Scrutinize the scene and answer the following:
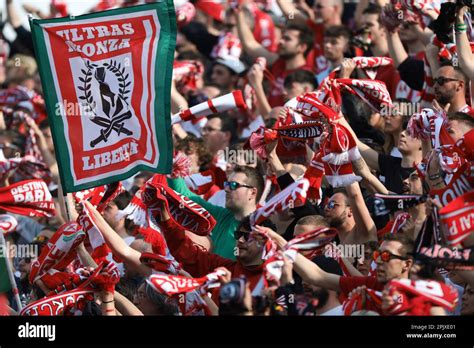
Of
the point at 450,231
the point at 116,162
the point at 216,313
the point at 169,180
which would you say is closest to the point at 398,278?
the point at 450,231

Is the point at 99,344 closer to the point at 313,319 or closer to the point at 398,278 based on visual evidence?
the point at 313,319

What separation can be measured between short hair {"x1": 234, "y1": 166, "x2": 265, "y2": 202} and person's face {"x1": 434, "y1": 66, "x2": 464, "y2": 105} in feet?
4.77

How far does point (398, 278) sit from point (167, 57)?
8.60 feet

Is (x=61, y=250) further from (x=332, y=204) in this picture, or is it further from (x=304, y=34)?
(x=304, y=34)

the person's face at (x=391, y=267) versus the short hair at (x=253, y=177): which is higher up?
the person's face at (x=391, y=267)

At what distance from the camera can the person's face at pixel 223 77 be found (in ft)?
48.6

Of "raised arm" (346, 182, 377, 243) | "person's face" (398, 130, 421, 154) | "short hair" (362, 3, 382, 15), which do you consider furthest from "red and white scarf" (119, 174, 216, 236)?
"short hair" (362, 3, 382, 15)

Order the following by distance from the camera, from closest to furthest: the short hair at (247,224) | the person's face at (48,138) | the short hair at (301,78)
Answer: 1. the short hair at (247,224)
2. the short hair at (301,78)
3. the person's face at (48,138)

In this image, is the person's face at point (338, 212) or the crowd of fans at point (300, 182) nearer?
the crowd of fans at point (300, 182)

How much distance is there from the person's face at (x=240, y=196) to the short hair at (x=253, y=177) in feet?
0.16

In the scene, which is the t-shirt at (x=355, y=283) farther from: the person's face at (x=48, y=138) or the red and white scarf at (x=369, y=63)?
the person's face at (x=48, y=138)

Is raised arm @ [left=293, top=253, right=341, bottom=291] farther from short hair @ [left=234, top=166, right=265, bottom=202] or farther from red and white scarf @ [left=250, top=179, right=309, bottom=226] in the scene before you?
short hair @ [left=234, top=166, right=265, bottom=202]

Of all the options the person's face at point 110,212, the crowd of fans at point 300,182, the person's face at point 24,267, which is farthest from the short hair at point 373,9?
the person's face at point 24,267

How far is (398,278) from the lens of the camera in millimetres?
8469
